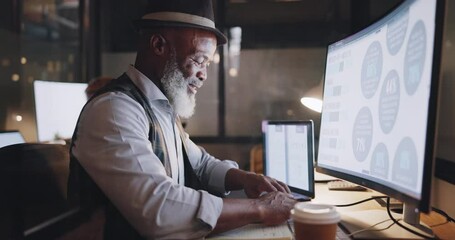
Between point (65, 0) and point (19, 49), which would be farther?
point (65, 0)

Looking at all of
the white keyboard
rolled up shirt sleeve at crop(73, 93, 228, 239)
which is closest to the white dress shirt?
rolled up shirt sleeve at crop(73, 93, 228, 239)

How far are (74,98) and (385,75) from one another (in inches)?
100

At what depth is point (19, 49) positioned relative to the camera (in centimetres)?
316

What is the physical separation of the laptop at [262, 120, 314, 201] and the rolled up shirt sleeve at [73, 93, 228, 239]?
17.4 inches

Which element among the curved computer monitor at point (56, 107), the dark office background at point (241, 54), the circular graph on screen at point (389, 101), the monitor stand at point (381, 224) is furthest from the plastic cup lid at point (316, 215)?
the dark office background at point (241, 54)

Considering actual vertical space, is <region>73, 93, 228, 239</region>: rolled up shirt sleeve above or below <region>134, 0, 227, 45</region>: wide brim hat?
below

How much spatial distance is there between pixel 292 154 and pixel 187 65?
0.47m

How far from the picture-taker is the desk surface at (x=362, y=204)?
1.08 meters

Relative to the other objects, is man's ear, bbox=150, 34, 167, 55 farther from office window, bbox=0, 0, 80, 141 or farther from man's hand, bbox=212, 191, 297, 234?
office window, bbox=0, 0, 80, 141

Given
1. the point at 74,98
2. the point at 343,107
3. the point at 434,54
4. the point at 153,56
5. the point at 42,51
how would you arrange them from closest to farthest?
the point at 434,54, the point at 343,107, the point at 153,56, the point at 74,98, the point at 42,51

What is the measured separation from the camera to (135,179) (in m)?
0.93

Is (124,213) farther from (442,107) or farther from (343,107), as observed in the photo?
(442,107)

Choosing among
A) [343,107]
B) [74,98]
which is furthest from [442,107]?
[74,98]

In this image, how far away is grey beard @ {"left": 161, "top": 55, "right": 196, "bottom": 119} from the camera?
1.32 m
